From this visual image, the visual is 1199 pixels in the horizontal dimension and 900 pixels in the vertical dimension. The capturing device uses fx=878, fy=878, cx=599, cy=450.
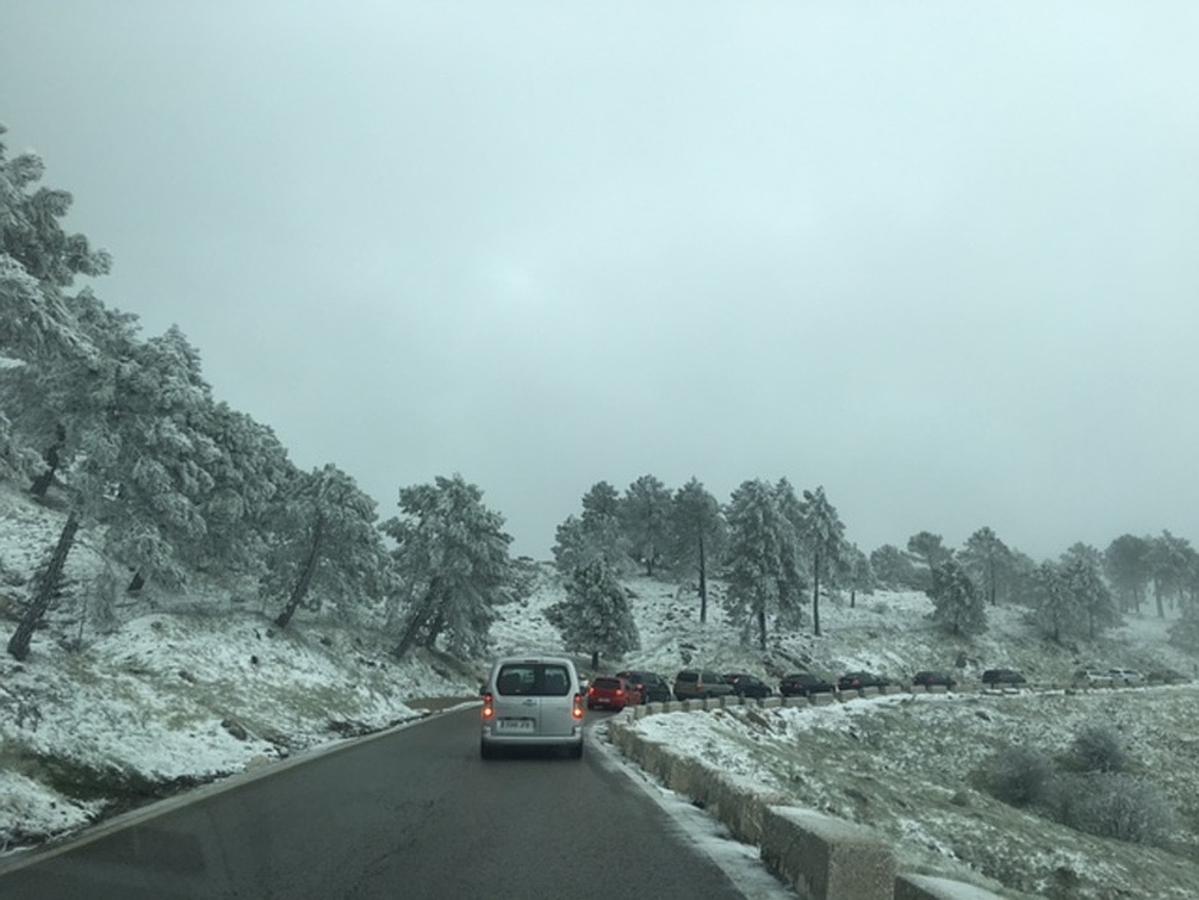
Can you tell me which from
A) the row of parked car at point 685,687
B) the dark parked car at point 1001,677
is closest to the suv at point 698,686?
the row of parked car at point 685,687

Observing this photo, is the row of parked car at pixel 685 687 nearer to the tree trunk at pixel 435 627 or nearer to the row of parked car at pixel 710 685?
the row of parked car at pixel 710 685

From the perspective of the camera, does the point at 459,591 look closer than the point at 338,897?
No

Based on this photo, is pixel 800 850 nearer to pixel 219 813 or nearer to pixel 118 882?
pixel 118 882

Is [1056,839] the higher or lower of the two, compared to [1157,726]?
lower

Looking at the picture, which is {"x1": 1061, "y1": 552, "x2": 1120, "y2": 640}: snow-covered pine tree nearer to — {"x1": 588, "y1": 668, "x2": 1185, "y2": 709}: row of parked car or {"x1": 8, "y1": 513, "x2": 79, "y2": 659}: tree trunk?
{"x1": 588, "y1": 668, "x2": 1185, "y2": 709}: row of parked car

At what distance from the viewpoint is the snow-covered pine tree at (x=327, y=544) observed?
43.1 meters

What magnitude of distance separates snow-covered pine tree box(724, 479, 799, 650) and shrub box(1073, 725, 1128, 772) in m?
30.1

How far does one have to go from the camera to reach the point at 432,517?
53.1 meters

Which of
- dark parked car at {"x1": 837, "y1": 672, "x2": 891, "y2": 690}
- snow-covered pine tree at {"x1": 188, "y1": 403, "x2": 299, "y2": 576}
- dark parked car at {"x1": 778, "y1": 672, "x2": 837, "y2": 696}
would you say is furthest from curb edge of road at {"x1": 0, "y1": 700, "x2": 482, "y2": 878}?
dark parked car at {"x1": 837, "y1": 672, "x2": 891, "y2": 690}

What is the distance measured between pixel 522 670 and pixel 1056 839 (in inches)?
679

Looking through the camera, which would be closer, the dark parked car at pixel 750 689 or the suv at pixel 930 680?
the dark parked car at pixel 750 689

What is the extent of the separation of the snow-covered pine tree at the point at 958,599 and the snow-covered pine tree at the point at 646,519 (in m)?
35.9

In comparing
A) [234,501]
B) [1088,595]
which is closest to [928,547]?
[1088,595]

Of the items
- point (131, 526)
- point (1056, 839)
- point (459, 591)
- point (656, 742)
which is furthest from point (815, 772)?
point (459, 591)
